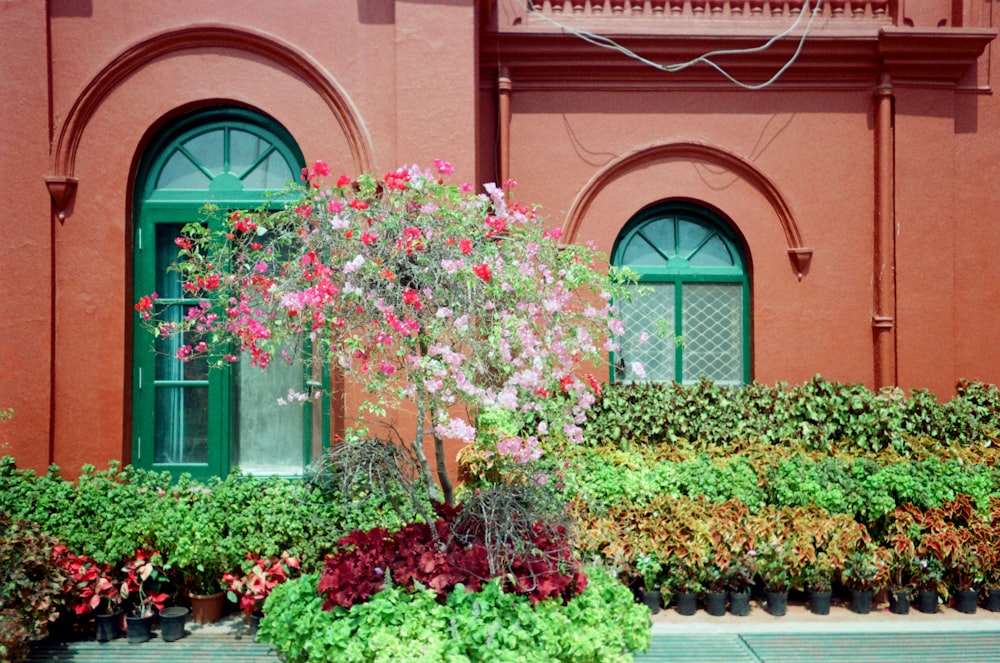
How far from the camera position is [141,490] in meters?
5.27

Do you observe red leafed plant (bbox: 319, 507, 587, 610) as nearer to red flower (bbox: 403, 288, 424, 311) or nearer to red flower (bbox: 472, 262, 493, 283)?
red flower (bbox: 403, 288, 424, 311)

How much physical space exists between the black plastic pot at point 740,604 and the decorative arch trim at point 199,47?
4103 millimetres

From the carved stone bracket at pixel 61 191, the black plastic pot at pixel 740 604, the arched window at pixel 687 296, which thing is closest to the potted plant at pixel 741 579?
the black plastic pot at pixel 740 604

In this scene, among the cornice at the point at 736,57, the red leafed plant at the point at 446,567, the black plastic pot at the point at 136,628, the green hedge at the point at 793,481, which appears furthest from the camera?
the cornice at the point at 736,57

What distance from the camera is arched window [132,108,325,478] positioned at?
241 inches

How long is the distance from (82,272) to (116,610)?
2.54 meters

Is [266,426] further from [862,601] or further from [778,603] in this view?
[862,601]

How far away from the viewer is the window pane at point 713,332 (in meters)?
7.12

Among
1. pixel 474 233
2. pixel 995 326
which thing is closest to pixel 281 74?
pixel 474 233

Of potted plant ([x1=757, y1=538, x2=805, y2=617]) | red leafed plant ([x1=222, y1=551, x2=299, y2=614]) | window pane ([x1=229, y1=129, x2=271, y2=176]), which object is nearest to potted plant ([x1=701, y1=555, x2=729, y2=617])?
potted plant ([x1=757, y1=538, x2=805, y2=617])

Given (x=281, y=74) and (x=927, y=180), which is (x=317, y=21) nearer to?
(x=281, y=74)

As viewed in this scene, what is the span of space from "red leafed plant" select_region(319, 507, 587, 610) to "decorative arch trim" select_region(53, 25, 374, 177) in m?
3.32

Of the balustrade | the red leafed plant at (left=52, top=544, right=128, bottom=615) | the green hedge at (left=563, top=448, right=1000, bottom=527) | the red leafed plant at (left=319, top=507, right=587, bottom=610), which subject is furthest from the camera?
the balustrade

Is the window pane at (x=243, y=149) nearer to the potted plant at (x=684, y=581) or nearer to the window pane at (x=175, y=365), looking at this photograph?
the window pane at (x=175, y=365)
